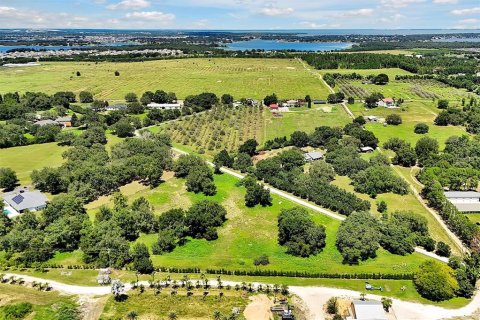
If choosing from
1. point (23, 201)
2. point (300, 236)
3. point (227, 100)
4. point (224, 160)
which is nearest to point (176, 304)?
point (300, 236)

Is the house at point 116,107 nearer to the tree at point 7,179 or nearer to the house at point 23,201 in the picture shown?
the tree at point 7,179

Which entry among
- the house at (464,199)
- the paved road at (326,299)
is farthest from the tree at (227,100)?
the paved road at (326,299)

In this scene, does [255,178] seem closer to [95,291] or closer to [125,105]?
[95,291]

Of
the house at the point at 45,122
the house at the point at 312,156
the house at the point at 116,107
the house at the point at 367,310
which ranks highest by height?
the house at the point at 116,107

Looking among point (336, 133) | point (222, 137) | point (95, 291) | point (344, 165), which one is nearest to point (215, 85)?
point (222, 137)

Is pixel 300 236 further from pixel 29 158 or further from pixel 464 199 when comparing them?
pixel 29 158

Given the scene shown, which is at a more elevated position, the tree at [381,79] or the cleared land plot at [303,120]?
the tree at [381,79]

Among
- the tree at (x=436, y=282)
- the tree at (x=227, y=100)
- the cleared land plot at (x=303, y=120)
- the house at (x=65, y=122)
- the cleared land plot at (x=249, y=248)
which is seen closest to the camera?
the tree at (x=436, y=282)
